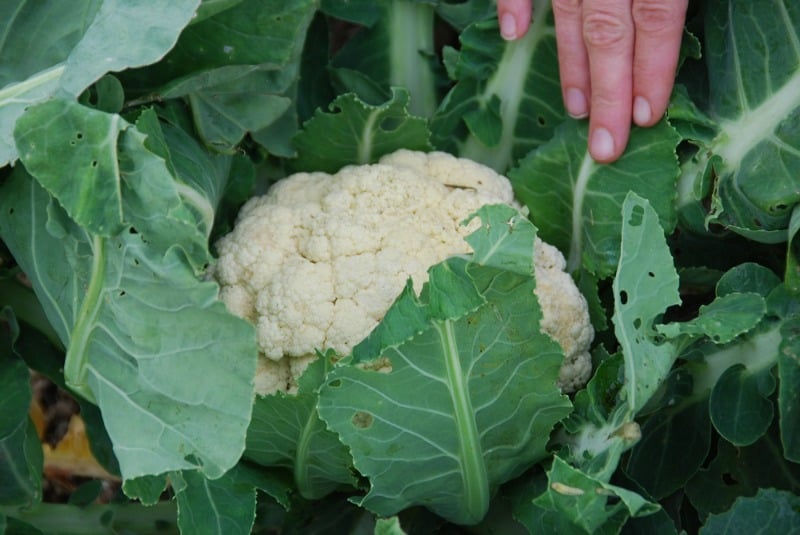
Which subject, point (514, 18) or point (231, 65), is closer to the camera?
point (231, 65)

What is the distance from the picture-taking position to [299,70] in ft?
6.23

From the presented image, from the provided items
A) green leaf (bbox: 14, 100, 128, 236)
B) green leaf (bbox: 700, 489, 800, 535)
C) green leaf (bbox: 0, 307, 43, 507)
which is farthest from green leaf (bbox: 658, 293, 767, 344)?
green leaf (bbox: 0, 307, 43, 507)

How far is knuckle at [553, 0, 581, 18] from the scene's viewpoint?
5.25 ft

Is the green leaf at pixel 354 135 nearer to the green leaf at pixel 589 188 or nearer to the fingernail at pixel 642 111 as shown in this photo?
the green leaf at pixel 589 188

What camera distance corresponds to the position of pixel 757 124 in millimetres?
1562

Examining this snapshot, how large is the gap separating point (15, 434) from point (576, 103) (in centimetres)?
108

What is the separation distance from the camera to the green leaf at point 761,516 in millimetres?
1408

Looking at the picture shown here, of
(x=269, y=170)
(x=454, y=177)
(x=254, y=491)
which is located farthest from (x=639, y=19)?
(x=254, y=491)

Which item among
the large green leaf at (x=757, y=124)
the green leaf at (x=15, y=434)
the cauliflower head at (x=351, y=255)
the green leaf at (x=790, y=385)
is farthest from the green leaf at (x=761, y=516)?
the green leaf at (x=15, y=434)

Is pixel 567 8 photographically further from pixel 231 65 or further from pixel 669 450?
pixel 669 450

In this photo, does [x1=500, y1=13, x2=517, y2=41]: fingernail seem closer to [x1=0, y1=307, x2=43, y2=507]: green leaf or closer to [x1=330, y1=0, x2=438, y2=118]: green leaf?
[x1=330, y1=0, x2=438, y2=118]: green leaf

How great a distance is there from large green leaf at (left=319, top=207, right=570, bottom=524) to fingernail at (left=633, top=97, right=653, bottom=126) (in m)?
0.42

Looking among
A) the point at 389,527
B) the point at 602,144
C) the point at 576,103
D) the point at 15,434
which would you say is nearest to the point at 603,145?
the point at 602,144

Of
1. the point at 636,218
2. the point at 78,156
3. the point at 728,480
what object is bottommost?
the point at 728,480
